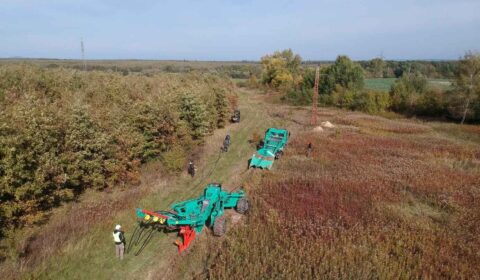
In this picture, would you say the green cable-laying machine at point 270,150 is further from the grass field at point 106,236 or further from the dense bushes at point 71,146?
the dense bushes at point 71,146

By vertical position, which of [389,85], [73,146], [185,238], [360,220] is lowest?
[360,220]

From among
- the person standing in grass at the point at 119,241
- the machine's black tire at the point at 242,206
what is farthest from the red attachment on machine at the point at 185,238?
the machine's black tire at the point at 242,206

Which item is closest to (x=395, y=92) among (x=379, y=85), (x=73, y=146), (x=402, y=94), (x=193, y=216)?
(x=402, y=94)

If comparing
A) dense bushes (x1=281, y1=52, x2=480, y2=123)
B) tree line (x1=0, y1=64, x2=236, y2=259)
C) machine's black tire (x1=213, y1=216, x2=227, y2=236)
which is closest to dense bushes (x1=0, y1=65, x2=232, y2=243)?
tree line (x1=0, y1=64, x2=236, y2=259)

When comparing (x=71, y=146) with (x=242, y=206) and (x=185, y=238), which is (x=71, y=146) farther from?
(x=242, y=206)

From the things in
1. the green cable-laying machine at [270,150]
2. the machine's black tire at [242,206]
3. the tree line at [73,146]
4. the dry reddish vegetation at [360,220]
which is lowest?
the dry reddish vegetation at [360,220]

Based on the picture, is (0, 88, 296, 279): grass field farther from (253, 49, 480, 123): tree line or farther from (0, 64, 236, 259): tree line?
(253, 49, 480, 123): tree line
